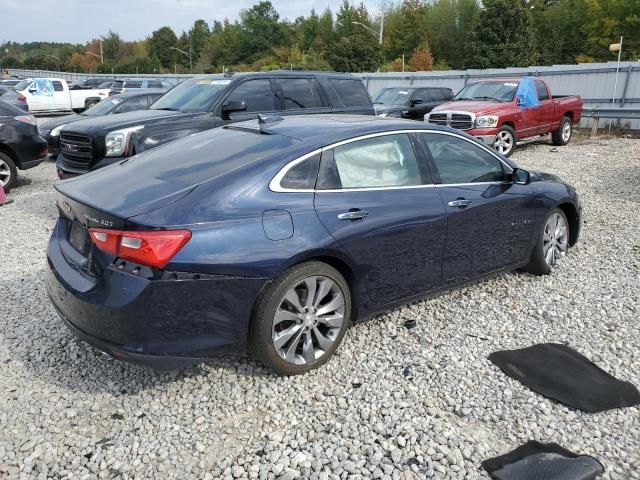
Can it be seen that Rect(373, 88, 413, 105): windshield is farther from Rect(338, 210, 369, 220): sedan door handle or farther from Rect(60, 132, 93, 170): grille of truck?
Rect(338, 210, 369, 220): sedan door handle

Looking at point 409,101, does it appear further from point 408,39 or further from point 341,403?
point 408,39

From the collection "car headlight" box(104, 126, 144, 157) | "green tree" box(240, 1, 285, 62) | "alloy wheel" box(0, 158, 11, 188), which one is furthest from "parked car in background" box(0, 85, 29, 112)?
"green tree" box(240, 1, 285, 62)

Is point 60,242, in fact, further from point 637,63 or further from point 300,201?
point 637,63

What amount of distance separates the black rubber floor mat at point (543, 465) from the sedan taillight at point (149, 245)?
196cm

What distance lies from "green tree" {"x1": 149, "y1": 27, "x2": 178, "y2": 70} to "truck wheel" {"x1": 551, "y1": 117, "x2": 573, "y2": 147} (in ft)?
334

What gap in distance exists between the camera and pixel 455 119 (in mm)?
12172

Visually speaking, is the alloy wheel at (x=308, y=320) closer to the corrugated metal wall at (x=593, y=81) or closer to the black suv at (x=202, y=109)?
the black suv at (x=202, y=109)

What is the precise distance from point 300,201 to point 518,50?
53.9m

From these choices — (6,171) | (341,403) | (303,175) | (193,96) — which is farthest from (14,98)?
(341,403)

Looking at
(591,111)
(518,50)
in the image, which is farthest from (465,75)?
(518,50)

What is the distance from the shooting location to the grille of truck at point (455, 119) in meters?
11.9

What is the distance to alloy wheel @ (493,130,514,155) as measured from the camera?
1219cm

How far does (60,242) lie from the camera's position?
363cm

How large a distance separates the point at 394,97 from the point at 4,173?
38.3ft
